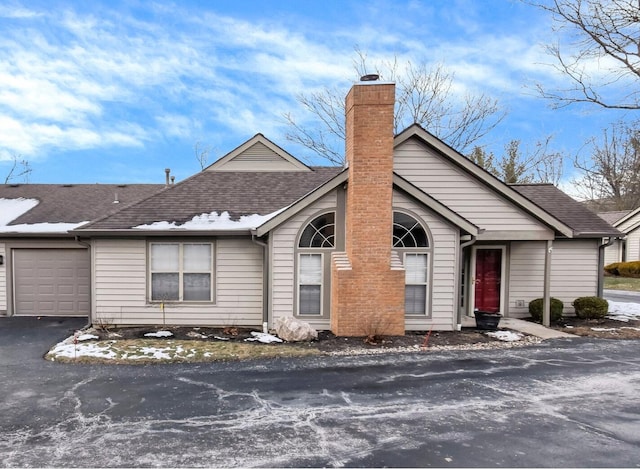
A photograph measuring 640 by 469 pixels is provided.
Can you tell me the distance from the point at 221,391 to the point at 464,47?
19.3 metres

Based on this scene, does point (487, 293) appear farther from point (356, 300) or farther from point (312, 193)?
point (312, 193)

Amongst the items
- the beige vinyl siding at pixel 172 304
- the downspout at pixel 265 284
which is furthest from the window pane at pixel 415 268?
the beige vinyl siding at pixel 172 304

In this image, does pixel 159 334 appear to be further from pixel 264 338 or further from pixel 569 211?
pixel 569 211

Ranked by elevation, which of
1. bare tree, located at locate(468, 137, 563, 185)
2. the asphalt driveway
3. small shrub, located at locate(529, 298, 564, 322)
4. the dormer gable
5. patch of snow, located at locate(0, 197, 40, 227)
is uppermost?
bare tree, located at locate(468, 137, 563, 185)

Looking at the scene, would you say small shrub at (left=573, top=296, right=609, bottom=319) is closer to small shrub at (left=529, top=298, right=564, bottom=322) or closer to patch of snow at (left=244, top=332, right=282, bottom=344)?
small shrub at (left=529, top=298, right=564, bottom=322)

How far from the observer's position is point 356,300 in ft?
30.3

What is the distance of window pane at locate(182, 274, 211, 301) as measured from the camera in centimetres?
1048

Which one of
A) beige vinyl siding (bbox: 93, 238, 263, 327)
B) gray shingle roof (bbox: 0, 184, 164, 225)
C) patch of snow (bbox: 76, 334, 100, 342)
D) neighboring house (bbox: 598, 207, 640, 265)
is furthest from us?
neighboring house (bbox: 598, 207, 640, 265)

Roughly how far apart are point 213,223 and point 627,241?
3056cm

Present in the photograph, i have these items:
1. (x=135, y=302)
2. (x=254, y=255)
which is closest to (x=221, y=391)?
(x=254, y=255)

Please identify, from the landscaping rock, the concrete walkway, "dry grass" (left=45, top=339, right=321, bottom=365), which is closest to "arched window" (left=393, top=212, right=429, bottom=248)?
the concrete walkway

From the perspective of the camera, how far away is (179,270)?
10.4 metres

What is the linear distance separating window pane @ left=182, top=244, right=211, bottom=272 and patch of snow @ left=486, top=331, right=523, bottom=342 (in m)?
7.14

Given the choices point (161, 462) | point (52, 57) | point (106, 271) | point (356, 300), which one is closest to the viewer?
point (161, 462)
